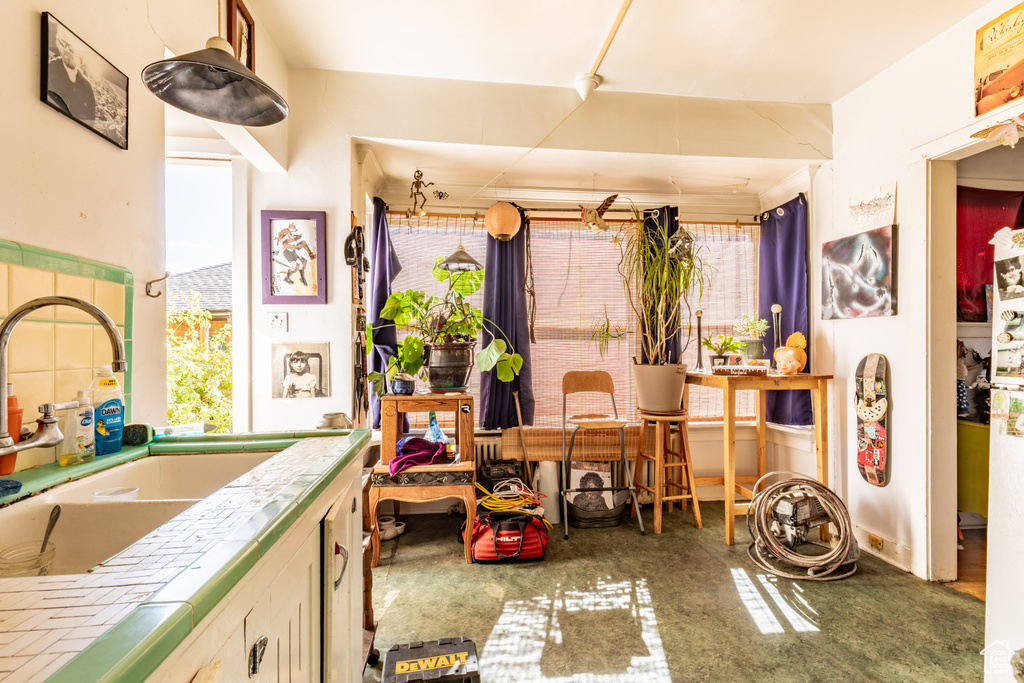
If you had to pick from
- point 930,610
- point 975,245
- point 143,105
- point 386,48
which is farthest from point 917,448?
point 143,105

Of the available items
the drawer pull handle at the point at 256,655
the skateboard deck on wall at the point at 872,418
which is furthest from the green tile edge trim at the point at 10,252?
the skateboard deck on wall at the point at 872,418

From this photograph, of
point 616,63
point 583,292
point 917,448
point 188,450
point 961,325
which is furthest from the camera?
point 583,292

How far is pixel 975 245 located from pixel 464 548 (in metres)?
3.49

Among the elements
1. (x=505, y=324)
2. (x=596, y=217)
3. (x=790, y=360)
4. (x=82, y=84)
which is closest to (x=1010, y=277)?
(x=790, y=360)

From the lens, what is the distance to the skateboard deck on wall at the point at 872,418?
271cm

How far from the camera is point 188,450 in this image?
1356 mm

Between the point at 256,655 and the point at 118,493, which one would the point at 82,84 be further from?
the point at 256,655

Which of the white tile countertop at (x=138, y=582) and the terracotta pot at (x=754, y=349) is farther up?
the terracotta pot at (x=754, y=349)

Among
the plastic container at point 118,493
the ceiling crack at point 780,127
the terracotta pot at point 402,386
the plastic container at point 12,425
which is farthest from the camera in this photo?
the ceiling crack at point 780,127

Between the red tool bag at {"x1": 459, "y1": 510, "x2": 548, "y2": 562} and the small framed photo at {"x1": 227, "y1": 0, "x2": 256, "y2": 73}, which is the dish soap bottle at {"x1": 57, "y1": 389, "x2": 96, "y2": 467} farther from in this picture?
the red tool bag at {"x1": 459, "y1": 510, "x2": 548, "y2": 562}

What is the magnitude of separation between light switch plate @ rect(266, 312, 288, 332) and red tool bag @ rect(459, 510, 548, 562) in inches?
60.8

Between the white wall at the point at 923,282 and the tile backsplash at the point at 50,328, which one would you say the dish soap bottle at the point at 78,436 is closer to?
the tile backsplash at the point at 50,328

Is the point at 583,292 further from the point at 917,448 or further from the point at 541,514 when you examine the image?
the point at 917,448

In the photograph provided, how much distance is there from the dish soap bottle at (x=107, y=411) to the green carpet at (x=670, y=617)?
1.21 metres
